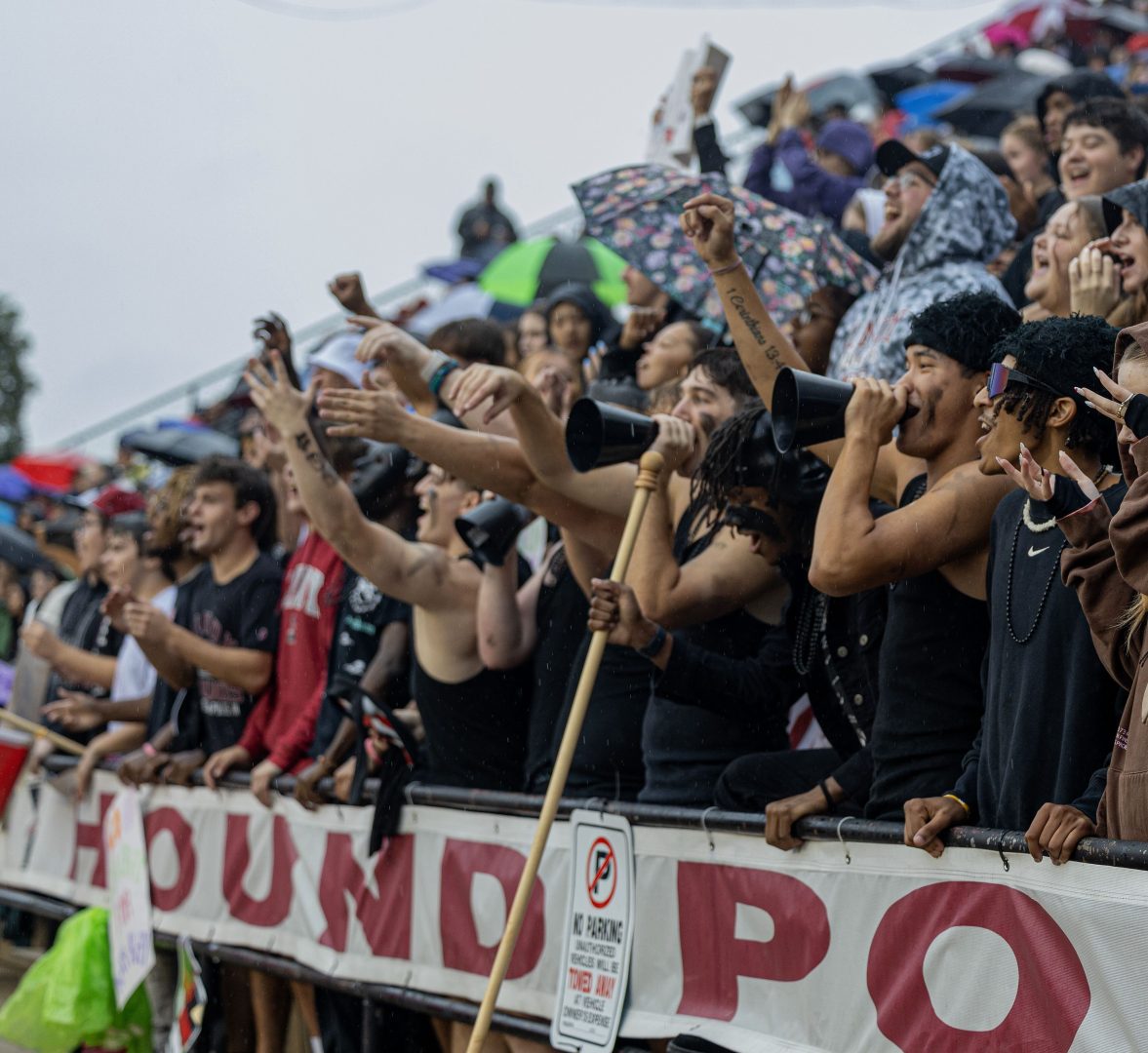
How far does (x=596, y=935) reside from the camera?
4.84 m

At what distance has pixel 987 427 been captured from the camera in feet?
12.6

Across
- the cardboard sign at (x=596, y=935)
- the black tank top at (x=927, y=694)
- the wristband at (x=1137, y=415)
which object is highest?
the wristband at (x=1137, y=415)

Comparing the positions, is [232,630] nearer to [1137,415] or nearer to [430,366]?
[430,366]

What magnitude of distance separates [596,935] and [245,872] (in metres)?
2.51

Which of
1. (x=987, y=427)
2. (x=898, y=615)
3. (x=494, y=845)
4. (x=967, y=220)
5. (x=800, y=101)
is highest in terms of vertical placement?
(x=800, y=101)

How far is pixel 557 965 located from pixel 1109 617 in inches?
92.0

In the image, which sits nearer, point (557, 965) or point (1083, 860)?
point (1083, 860)

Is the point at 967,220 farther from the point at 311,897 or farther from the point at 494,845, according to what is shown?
the point at 311,897

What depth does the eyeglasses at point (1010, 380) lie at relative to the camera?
3.74 meters

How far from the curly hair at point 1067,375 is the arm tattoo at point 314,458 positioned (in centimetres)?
277

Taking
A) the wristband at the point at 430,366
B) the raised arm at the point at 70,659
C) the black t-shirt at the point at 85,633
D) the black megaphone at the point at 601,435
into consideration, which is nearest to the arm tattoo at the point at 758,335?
the black megaphone at the point at 601,435

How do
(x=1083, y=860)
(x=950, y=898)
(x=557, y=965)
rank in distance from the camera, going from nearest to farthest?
(x=1083, y=860)
(x=950, y=898)
(x=557, y=965)

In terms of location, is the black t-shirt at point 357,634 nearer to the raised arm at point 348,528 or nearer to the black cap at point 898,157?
the raised arm at point 348,528

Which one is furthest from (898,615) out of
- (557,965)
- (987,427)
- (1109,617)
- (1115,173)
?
(1115,173)
